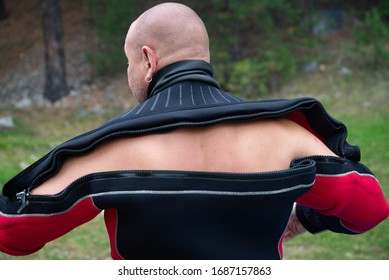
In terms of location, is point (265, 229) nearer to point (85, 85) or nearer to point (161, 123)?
point (161, 123)

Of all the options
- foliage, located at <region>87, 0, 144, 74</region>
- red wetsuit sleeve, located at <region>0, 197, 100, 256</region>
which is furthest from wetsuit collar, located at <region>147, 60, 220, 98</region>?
foliage, located at <region>87, 0, 144, 74</region>

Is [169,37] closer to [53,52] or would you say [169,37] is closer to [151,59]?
[151,59]

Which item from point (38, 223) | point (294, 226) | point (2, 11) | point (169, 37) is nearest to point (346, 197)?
point (294, 226)

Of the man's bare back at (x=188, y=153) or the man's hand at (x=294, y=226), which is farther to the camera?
the man's hand at (x=294, y=226)

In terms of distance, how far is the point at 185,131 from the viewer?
1.92m

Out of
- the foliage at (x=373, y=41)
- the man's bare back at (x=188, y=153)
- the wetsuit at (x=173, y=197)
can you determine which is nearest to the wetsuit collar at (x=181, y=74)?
the wetsuit at (x=173, y=197)

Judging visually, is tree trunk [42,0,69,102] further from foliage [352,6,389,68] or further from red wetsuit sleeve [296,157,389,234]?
red wetsuit sleeve [296,157,389,234]

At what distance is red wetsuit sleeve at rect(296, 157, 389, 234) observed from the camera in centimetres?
216

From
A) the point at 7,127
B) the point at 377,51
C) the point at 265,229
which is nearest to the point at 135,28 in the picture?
the point at 265,229

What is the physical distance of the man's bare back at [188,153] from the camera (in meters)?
Answer: 1.90

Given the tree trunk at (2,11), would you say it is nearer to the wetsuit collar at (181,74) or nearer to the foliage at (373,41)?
the foliage at (373,41)

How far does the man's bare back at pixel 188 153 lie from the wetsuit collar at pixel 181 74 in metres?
0.22

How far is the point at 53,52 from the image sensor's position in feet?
42.2

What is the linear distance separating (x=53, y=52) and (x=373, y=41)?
19.1 ft
